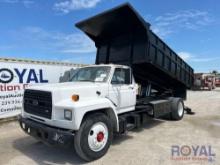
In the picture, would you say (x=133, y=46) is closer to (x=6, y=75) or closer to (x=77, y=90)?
(x=77, y=90)

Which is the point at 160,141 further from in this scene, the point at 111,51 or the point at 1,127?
the point at 1,127

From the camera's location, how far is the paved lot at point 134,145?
4.62 metres

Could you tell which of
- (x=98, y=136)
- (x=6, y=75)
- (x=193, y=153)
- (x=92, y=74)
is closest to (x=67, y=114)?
(x=98, y=136)

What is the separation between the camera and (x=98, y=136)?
15.2 feet

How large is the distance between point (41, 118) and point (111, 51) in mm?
3928

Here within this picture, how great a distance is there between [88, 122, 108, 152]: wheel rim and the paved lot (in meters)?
0.30

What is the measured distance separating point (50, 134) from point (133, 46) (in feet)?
13.0

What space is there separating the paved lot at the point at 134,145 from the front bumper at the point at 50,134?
61 centimetres

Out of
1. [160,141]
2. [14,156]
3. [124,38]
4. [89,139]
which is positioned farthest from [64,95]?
[124,38]

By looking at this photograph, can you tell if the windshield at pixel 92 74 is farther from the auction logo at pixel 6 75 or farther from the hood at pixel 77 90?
the auction logo at pixel 6 75

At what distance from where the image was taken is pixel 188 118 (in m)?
9.00

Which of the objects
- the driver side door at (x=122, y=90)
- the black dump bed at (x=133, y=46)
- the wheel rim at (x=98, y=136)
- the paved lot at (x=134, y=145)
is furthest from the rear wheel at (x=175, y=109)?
the wheel rim at (x=98, y=136)

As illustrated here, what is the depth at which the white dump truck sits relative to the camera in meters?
4.31

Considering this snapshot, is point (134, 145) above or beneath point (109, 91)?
beneath
